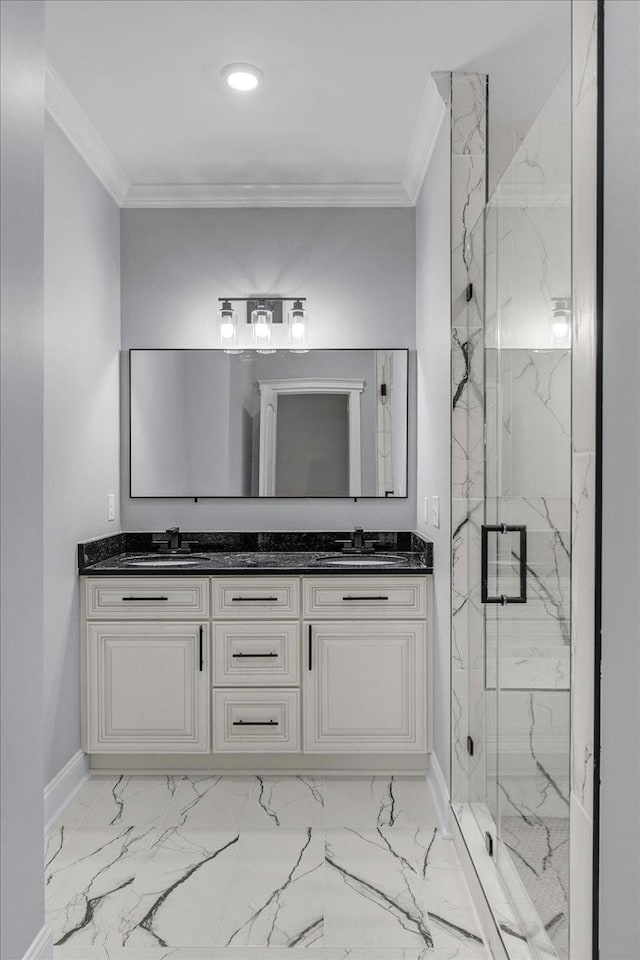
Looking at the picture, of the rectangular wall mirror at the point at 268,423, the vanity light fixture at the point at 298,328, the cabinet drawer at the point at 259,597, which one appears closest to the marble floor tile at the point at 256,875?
the cabinet drawer at the point at 259,597

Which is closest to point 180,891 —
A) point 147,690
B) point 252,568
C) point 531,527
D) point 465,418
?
point 147,690

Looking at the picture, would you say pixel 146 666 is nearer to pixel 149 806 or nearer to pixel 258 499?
pixel 149 806

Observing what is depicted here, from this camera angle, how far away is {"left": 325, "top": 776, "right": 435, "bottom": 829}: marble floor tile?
2.54m

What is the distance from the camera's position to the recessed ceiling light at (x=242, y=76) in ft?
8.04

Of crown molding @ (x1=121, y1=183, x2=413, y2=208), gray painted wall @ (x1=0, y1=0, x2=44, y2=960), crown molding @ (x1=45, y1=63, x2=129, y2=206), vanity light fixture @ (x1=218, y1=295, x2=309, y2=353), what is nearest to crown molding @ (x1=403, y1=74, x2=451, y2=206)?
crown molding @ (x1=121, y1=183, x2=413, y2=208)

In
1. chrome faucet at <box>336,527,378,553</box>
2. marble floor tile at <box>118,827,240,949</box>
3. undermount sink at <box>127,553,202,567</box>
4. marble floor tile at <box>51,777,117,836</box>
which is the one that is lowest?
marble floor tile at <box>51,777,117,836</box>

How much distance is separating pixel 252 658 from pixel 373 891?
42.0 inches

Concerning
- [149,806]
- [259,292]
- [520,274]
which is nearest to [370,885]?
[149,806]

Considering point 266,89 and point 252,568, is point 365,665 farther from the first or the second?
point 266,89

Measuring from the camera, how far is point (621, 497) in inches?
38.4

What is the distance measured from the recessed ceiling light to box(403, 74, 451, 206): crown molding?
0.64m

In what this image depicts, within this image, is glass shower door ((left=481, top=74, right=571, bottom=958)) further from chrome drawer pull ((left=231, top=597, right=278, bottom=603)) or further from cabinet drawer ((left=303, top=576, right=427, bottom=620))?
chrome drawer pull ((left=231, top=597, right=278, bottom=603))

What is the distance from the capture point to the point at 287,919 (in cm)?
196

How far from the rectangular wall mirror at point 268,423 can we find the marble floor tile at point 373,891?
63.3 inches
